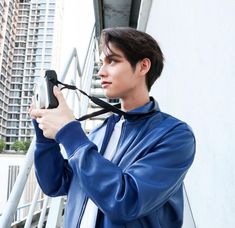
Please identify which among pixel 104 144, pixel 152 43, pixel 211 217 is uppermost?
pixel 152 43

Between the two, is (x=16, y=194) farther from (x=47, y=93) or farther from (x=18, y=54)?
(x=18, y=54)

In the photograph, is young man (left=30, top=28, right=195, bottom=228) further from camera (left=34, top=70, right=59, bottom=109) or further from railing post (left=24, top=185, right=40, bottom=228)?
railing post (left=24, top=185, right=40, bottom=228)

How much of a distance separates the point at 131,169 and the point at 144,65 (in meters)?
0.18

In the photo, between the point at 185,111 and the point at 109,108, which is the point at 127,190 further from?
the point at 185,111

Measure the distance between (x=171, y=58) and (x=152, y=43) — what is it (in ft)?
2.43

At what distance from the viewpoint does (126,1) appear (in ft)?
7.91

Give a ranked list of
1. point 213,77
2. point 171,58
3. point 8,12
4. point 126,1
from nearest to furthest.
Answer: point 213,77
point 171,58
point 126,1
point 8,12

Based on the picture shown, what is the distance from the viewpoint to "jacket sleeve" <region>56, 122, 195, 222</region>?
0.32 meters

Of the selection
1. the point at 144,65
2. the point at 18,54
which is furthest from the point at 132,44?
the point at 18,54

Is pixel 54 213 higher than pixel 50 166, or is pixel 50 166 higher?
pixel 50 166

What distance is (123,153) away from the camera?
0.40 m

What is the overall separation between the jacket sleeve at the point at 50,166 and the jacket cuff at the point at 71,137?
3.5 inches

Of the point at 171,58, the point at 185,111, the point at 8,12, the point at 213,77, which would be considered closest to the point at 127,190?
the point at 213,77

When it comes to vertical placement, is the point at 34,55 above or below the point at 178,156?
below
